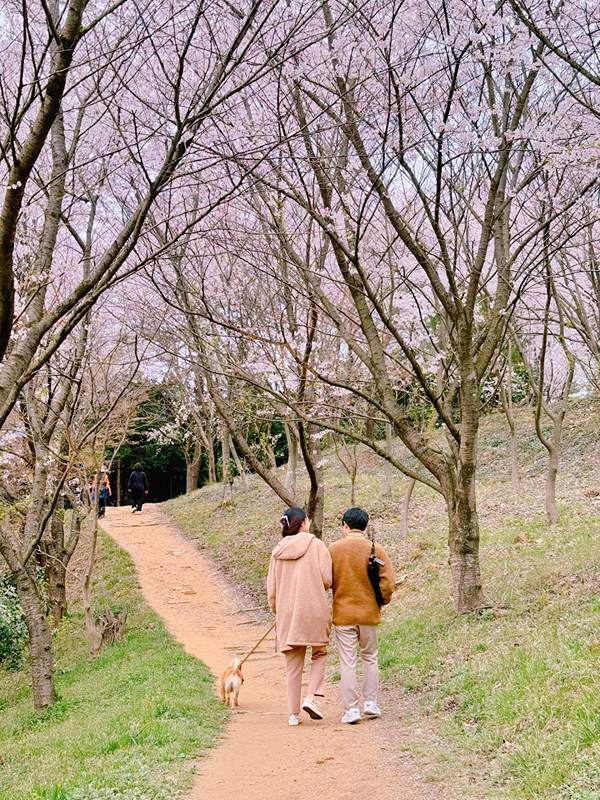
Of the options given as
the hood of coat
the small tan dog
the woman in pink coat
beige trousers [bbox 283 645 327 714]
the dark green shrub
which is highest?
the hood of coat

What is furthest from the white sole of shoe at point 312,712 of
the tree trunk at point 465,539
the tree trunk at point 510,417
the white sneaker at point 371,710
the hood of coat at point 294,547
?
the tree trunk at point 510,417

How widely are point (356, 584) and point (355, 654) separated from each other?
0.58 metres

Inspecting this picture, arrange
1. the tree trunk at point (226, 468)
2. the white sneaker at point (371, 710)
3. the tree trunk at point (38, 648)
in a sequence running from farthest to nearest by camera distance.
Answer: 1. the tree trunk at point (226, 468)
2. the tree trunk at point (38, 648)
3. the white sneaker at point (371, 710)

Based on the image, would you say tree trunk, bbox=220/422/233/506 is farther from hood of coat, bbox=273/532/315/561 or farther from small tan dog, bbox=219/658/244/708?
hood of coat, bbox=273/532/315/561

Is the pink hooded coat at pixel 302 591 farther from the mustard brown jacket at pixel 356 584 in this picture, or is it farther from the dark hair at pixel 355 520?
the dark hair at pixel 355 520

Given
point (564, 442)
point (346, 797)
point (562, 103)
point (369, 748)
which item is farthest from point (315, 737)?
point (564, 442)

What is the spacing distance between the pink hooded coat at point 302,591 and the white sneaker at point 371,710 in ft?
2.01

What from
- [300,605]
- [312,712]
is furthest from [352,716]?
[300,605]

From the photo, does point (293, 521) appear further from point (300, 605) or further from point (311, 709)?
point (311, 709)

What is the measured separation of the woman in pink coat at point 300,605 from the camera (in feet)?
18.9

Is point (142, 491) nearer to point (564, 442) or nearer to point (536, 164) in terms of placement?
point (564, 442)

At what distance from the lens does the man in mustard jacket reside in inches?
224

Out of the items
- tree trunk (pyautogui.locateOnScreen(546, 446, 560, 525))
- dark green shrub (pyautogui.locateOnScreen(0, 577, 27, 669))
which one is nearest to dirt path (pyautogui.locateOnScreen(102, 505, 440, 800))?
dark green shrub (pyautogui.locateOnScreen(0, 577, 27, 669))

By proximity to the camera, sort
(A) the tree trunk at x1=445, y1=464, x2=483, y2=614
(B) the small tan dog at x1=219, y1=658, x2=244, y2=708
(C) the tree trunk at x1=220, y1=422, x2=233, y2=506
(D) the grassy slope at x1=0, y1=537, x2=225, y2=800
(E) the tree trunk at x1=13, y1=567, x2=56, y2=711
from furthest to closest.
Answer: (C) the tree trunk at x1=220, y1=422, x2=233, y2=506
(E) the tree trunk at x1=13, y1=567, x2=56, y2=711
(A) the tree trunk at x1=445, y1=464, x2=483, y2=614
(B) the small tan dog at x1=219, y1=658, x2=244, y2=708
(D) the grassy slope at x1=0, y1=537, x2=225, y2=800
